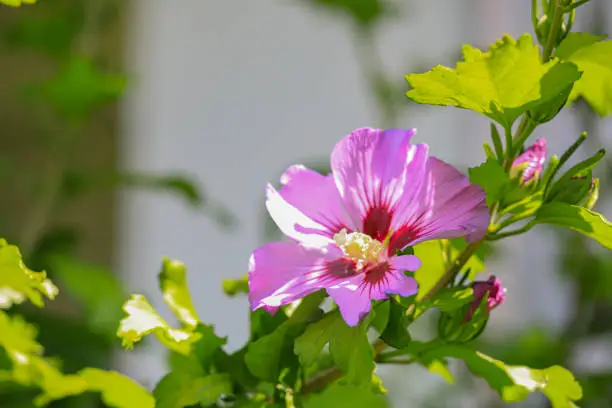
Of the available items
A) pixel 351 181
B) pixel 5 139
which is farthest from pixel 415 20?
pixel 351 181

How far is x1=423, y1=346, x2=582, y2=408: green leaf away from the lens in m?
0.24

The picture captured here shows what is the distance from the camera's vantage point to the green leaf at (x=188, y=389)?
0.26m

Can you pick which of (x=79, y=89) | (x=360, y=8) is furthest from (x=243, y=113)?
(x=79, y=89)

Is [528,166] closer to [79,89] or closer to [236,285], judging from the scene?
[236,285]

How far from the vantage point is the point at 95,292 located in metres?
0.84

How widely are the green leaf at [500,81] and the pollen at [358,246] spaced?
0.05m

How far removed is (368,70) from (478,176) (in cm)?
101

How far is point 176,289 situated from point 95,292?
1.93 ft

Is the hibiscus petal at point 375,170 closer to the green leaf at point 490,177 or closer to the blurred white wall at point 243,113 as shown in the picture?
the green leaf at point 490,177

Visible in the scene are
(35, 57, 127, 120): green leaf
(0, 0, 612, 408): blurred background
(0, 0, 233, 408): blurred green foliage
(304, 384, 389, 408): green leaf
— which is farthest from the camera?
(0, 0, 612, 408): blurred background

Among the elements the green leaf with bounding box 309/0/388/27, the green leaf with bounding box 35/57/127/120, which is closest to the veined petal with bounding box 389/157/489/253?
the green leaf with bounding box 35/57/127/120

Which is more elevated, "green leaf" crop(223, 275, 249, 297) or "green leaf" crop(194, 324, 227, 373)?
"green leaf" crop(223, 275, 249, 297)

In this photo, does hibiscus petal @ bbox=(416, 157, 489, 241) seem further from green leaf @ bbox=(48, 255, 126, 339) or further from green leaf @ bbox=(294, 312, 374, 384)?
green leaf @ bbox=(48, 255, 126, 339)

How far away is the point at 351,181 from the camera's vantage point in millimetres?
259
